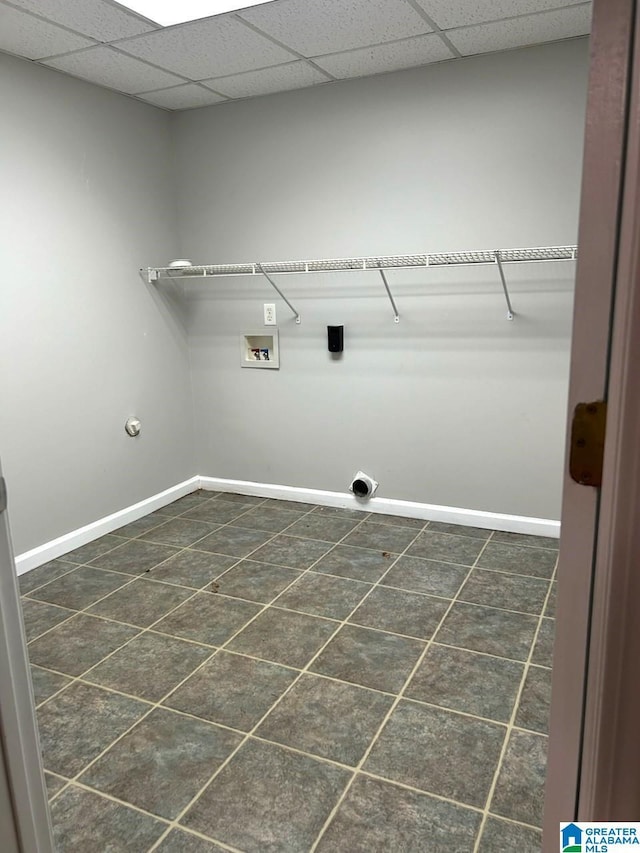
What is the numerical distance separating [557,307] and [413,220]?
890mm

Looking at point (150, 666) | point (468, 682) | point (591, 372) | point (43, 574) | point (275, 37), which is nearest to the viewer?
point (591, 372)

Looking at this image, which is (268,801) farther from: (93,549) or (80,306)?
(80,306)

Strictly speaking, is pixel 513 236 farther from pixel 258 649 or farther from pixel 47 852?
pixel 47 852

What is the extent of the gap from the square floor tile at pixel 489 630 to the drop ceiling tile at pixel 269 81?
2.69 m

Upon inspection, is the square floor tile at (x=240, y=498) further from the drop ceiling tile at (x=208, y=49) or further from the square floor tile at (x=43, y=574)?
the drop ceiling tile at (x=208, y=49)

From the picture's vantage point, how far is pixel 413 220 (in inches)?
131

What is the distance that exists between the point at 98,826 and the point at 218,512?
7.64ft

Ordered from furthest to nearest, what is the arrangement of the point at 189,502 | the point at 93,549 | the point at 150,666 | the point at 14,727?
the point at 189,502 → the point at 93,549 → the point at 150,666 → the point at 14,727

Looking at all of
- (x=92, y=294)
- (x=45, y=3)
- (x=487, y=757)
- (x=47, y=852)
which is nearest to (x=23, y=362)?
(x=92, y=294)

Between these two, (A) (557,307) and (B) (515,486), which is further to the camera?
(B) (515,486)

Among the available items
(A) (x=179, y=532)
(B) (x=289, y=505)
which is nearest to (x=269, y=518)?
(B) (x=289, y=505)

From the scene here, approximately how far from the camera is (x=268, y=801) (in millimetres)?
1631

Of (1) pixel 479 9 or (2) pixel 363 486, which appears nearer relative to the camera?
(1) pixel 479 9

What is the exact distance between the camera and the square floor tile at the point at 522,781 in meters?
1.58
